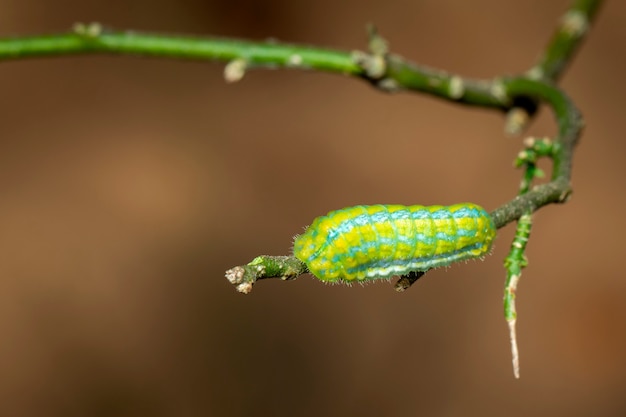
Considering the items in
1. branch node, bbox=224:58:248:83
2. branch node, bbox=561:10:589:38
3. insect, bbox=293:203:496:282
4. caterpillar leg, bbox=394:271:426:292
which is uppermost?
branch node, bbox=561:10:589:38

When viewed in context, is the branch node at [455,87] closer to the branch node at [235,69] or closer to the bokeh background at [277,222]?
the branch node at [235,69]

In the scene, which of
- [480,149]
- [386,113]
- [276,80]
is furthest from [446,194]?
[276,80]

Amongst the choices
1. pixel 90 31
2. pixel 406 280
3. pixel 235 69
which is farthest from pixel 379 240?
pixel 90 31

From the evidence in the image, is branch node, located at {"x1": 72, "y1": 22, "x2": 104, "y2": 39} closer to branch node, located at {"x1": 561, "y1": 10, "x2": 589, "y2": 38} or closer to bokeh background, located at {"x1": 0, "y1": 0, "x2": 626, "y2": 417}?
branch node, located at {"x1": 561, "y1": 10, "x2": 589, "y2": 38}

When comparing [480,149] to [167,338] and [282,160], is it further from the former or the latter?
[167,338]

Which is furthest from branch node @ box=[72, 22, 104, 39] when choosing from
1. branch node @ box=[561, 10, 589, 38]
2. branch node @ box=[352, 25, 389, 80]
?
branch node @ box=[561, 10, 589, 38]

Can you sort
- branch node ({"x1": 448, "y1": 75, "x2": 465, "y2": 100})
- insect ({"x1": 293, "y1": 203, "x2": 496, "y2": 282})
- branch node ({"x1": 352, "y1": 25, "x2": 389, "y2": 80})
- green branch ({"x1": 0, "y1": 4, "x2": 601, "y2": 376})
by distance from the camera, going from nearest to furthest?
insect ({"x1": 293, "y1": 203, "x2": 496, "y2": 282}) → green branch ({"x1": 0, "y1": 4, "x2": 601, "y2": 376}) → branch node ({"x1": 352, "y1": 25, "x2": 389, "y2": 80}) → branch node ({"x1": 448, "y1": 75, "x2": 465, "y2": 100})
